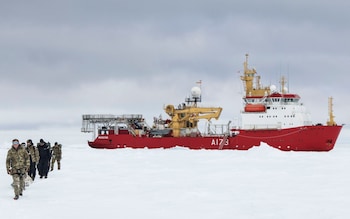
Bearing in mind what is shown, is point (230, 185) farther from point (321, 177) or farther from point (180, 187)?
point (321, 177)

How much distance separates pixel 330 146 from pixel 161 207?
1378 inches

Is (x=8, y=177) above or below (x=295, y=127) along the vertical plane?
below

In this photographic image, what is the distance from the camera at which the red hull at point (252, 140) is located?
41469 millimetres

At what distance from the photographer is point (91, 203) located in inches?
416

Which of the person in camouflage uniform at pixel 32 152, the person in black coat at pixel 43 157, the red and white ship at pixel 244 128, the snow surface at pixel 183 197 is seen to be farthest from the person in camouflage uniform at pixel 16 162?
the red and white ship at pixel 244 128

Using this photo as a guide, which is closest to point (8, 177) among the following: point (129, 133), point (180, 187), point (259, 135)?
point (180, 187)

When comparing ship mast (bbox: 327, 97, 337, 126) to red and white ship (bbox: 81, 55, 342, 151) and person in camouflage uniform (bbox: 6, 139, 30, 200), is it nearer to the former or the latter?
red and white ship (bbox: 81, 55, 342, 151)

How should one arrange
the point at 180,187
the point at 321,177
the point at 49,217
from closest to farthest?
the point at 49,217 → the point at 180,187 → the point at 321,177

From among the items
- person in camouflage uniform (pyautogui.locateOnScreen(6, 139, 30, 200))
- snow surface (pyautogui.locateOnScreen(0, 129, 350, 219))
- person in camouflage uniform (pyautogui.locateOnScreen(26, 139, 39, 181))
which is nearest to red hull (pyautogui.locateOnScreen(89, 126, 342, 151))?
snow surface (pyautogui.locateOnScreen(0, 129, 350, 219))

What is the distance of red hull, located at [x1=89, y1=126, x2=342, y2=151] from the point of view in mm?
41469

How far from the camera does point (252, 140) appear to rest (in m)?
43.8

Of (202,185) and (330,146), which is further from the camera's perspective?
(330,146)

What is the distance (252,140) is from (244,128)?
5.85 feet

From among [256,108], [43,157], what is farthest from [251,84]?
[43,157]
